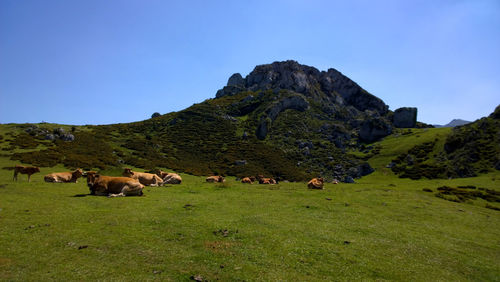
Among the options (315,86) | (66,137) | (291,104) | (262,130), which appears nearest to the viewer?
(66,137)

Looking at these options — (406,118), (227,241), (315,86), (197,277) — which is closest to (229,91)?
(315,86)

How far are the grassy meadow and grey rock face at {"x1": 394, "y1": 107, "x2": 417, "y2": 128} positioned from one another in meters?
162

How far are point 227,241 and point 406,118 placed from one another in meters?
177

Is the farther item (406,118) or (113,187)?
(406,118)

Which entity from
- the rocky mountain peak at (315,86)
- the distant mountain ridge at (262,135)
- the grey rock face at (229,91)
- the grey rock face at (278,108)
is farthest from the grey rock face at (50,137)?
the grey rock face at (229,91)

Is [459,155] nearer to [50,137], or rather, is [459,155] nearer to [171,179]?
[171,179]

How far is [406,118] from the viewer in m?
158

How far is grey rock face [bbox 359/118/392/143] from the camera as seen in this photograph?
127938 mm

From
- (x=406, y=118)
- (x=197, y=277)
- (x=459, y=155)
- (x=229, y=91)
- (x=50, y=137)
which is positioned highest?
(x=229, y=91)

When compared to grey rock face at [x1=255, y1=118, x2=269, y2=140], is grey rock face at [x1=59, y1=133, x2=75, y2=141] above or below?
below

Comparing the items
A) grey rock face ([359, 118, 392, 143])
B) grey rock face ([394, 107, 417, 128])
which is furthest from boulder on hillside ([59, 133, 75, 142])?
grey rock face ([394, 107, 417, 128])

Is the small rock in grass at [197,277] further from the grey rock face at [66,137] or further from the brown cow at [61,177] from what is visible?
the grey rock face at [66,137]

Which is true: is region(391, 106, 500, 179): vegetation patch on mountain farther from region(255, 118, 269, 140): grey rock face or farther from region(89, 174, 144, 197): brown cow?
region(89, 174, 144, 197): brown cow

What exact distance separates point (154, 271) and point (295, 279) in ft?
12.9
